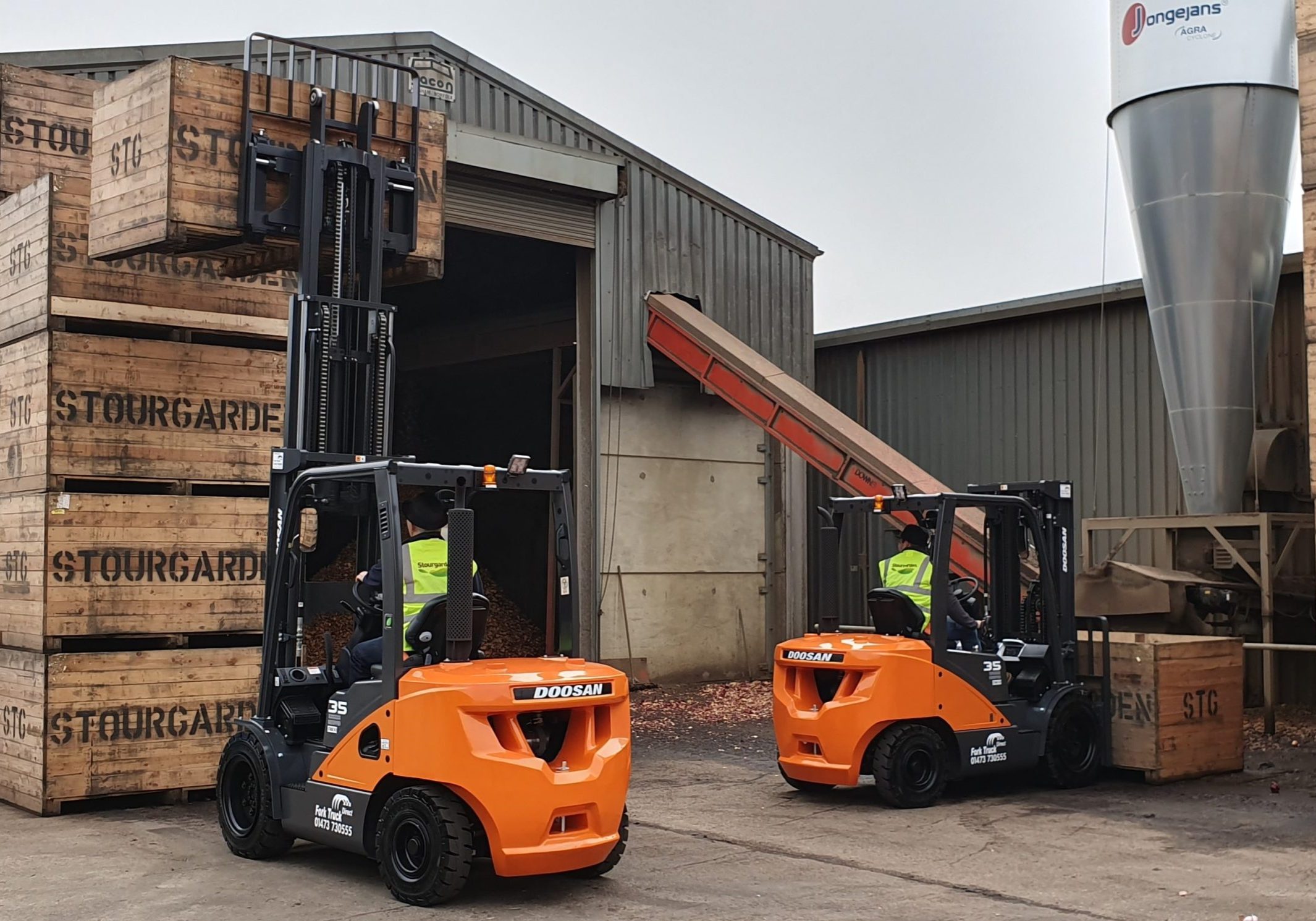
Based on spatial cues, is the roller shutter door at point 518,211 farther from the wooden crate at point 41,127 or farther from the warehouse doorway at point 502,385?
the wooden crate at point 41,127

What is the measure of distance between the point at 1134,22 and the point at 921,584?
737 centimetres

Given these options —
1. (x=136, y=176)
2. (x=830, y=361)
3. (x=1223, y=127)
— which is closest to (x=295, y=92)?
(x=136, y=176)

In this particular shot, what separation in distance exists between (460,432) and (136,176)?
1312 centimetres

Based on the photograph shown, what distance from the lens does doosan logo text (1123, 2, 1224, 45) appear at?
1366cm

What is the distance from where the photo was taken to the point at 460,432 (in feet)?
72.7

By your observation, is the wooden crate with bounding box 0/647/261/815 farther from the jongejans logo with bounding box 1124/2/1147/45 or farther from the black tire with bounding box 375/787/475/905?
the jongejans logo with bounding box 1124/2/1147/45

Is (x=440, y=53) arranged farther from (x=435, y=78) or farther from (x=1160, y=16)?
(x=1160, y=16)

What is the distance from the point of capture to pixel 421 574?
7.01 meters

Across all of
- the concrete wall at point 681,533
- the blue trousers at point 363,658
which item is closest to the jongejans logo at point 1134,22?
the concrete wall at point 681,533

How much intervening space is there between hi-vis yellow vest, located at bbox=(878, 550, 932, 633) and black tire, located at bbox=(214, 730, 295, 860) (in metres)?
4.56

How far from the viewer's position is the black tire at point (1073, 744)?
33.7 ft

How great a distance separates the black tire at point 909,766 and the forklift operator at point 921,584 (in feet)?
2.41

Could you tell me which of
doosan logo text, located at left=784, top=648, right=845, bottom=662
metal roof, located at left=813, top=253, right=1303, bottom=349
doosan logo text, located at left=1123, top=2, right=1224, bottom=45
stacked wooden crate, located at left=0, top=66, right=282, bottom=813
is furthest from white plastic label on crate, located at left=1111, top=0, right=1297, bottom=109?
stacked wooden crate, located at left=0, top=66, right=282, bottom=813

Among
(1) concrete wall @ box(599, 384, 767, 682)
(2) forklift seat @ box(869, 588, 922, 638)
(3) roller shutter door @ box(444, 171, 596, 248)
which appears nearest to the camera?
(2) forklift seat @ box(869, 588, 922, 638)
